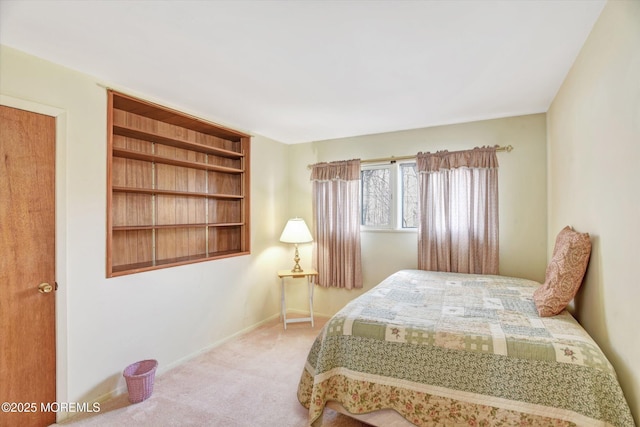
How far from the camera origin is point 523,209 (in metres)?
3.18

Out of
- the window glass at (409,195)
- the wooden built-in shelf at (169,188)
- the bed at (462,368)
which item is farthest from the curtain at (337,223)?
the bed at (462,368)

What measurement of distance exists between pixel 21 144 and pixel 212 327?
7.23 feet

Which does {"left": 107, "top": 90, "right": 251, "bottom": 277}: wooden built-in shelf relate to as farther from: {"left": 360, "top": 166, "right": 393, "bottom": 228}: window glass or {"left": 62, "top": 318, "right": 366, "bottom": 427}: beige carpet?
{"left": 360, "top": 166, "right": 393, "bottom": 228}: window glass

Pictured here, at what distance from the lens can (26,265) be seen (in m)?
1.95

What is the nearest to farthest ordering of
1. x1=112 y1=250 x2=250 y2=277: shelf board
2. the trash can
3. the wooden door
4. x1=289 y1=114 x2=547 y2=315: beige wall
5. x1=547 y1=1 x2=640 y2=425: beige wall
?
x1=547 y1=1 x2=640 y2=425: beige wall
the wooden door
the trash can
x1=112 y1=250 x2=250 y2=277: shelf board
x1=289 y1=114 x2=547 y2=315: beige wall

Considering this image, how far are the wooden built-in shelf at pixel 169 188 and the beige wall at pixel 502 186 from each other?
4.44ft

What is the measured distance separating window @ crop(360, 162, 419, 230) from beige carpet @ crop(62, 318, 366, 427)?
5.72ft

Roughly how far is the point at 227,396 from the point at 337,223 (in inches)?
89.8

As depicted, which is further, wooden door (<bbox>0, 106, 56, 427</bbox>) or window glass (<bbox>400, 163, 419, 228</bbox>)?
window glass (<bbox>400, 163, 419, 228</bbox>)

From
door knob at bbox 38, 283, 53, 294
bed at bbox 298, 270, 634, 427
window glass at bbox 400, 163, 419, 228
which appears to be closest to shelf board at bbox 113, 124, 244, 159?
door knob at bbox 38, 283, 53, 294

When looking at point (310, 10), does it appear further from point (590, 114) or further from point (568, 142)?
point (568, 142)

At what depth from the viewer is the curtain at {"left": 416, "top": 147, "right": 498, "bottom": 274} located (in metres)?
3.22

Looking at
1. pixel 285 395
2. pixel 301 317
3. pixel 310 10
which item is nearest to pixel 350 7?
pixel 310 10

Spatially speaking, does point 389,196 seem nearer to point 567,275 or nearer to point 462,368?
point 567,275
